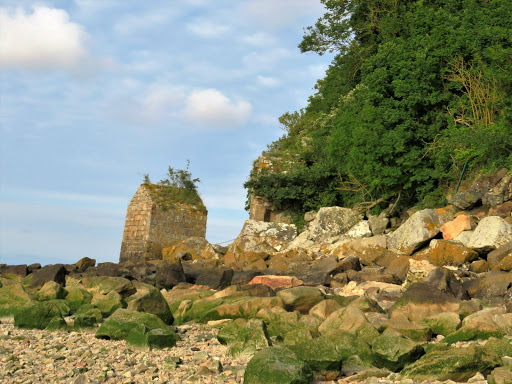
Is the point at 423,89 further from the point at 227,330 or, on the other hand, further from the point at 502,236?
the point at 227,330

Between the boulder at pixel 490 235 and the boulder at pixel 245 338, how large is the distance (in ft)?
32.6

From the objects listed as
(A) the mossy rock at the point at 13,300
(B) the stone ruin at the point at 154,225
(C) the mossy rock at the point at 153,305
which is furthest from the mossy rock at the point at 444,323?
(B) the stone ruin at the point at 154,225

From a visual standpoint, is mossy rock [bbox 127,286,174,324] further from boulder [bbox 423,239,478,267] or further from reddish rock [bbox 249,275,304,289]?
boulder [bbox 423,239,478,267]

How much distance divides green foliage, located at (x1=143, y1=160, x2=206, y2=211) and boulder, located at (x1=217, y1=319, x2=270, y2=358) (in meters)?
15.9

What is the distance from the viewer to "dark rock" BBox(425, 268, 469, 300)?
35.6ft

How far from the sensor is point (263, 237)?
24094 mm

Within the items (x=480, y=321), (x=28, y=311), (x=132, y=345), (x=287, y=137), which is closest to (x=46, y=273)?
(x=28, y=311)

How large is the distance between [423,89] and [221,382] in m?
19.9

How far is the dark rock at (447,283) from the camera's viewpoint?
10.8 metres

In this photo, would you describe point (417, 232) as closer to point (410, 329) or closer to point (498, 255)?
point (498, 255)

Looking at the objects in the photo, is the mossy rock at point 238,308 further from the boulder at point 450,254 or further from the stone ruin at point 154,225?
the stone ruin at point 154,225

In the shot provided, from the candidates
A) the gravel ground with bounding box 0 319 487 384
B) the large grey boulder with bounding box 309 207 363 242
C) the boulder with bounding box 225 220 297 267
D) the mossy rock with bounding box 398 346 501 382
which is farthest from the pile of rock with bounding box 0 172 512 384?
the boulder with bounding box 225 220 297 267

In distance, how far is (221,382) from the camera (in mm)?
5496

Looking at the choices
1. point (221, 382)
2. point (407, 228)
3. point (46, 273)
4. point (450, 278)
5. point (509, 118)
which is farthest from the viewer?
point (509, 118)
